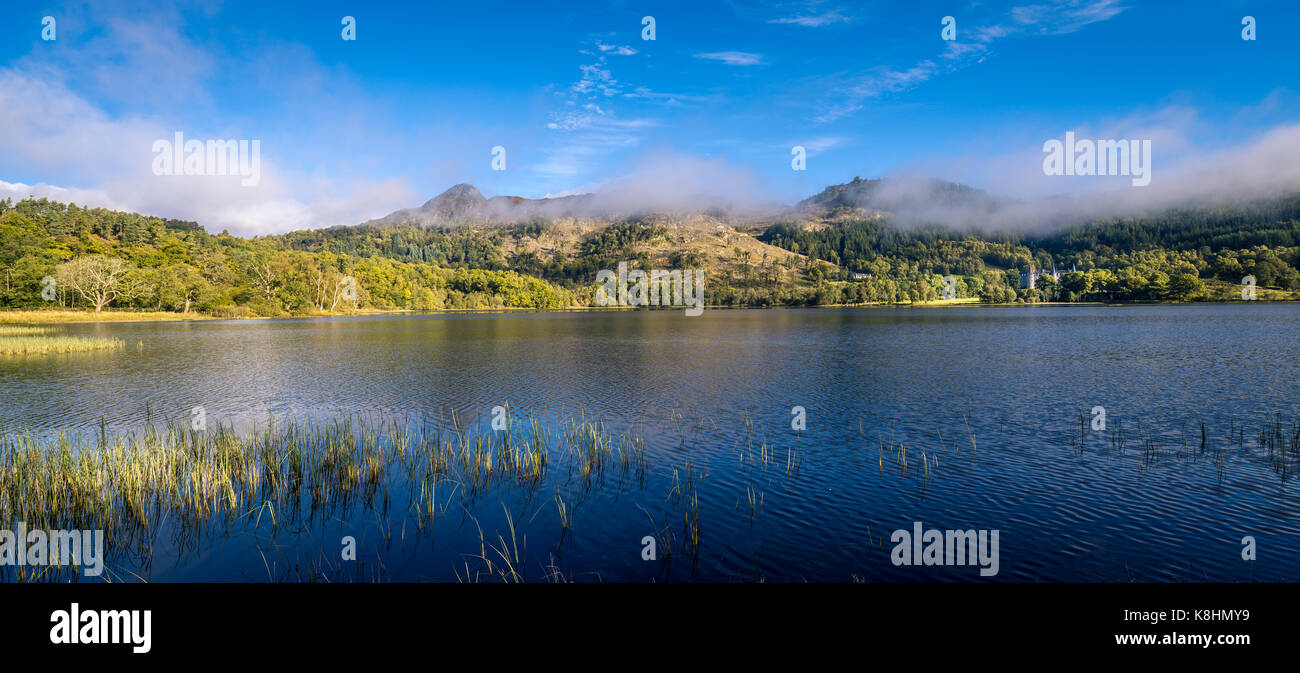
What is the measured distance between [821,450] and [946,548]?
828 cm

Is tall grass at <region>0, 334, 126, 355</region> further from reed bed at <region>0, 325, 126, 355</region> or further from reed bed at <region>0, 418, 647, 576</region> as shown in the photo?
reed bed at <region>0, 418, 647, 576</region>

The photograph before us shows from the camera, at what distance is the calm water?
1219cm

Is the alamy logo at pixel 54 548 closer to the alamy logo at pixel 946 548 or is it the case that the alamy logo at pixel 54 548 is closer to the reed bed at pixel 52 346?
the alamy logo at pixel 946 548

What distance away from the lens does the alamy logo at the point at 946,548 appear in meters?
12.0

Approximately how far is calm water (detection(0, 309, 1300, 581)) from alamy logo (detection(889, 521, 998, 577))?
0.30m

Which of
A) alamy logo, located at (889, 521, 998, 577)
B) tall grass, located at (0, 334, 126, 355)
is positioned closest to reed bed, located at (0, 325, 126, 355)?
tall grass, located at (0, 334, 126, 355)

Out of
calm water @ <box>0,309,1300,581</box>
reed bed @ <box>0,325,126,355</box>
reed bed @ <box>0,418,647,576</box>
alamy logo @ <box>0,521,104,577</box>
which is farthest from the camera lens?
reed bed @ <box>0,325,126,355</box>

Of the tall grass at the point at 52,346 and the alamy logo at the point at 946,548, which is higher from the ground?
the tall grass at the point at 52,346

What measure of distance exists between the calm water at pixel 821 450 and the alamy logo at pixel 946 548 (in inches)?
11.7

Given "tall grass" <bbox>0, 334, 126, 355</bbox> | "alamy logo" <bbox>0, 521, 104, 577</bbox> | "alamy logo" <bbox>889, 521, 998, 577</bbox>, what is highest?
"tall grass" <bbox>0, 334, 126, 355</bbox>
